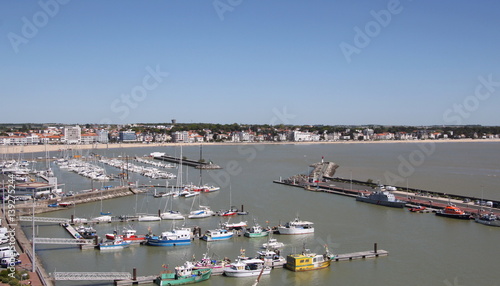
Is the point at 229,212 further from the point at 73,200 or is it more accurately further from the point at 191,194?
the point at 73,200

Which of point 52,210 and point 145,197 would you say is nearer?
point 52,210

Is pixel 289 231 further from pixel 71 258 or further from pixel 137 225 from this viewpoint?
pixel 71 258

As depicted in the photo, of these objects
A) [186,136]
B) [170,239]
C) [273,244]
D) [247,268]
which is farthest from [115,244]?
[186,136]

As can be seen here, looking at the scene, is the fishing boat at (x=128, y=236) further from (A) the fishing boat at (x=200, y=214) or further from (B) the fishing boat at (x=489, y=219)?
(B) the fishing boat at (x=489, y=219)

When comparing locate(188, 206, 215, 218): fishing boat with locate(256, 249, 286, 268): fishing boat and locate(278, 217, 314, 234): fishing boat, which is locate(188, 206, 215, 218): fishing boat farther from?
locate(256, 249, 286, 268): fishing boat

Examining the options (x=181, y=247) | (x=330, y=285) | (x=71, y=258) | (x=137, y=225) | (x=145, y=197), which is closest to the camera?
(x=330, y=285)

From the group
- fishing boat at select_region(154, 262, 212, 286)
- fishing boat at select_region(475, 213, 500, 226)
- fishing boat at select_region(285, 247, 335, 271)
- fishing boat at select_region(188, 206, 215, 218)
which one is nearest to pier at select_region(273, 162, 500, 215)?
fishing boat at select_region(475, 213, 500, 226)

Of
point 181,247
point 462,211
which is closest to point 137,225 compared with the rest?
point 181,247

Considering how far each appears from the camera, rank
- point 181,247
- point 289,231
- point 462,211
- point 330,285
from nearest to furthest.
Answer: point 330,285, point 181,247, point 289,231, point 462,211
